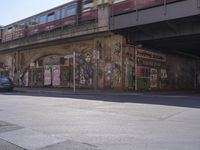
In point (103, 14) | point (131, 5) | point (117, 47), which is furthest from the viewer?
point (117, 47)

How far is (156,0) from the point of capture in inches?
949

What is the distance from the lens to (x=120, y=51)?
29.1 meters

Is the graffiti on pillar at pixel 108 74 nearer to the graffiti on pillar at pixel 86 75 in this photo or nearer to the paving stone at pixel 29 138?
the graffiti on pillar at pixel 86 75

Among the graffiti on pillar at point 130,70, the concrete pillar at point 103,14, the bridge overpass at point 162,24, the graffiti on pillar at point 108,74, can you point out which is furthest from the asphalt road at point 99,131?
the graffiti on pillar at point 108,74

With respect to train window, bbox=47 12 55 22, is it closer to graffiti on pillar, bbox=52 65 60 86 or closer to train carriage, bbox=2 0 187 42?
train carriage, bbox=2 0 187 42

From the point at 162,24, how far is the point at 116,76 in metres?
6.25

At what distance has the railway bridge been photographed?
1003 inches

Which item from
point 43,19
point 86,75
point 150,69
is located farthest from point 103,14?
point 43,19

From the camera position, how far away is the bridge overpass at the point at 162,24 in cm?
2309

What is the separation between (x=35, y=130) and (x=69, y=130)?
85 cm

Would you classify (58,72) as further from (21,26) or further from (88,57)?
(21,26)

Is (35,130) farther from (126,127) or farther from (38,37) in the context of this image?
(38,37)

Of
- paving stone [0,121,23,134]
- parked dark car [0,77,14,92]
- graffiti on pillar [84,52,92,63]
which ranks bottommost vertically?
paving stone [0,121,23,134]

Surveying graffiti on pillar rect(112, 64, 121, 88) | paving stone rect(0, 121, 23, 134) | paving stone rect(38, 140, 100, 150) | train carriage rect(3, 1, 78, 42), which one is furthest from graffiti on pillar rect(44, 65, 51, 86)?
paving stone rect(38, 140, 100, 150)
